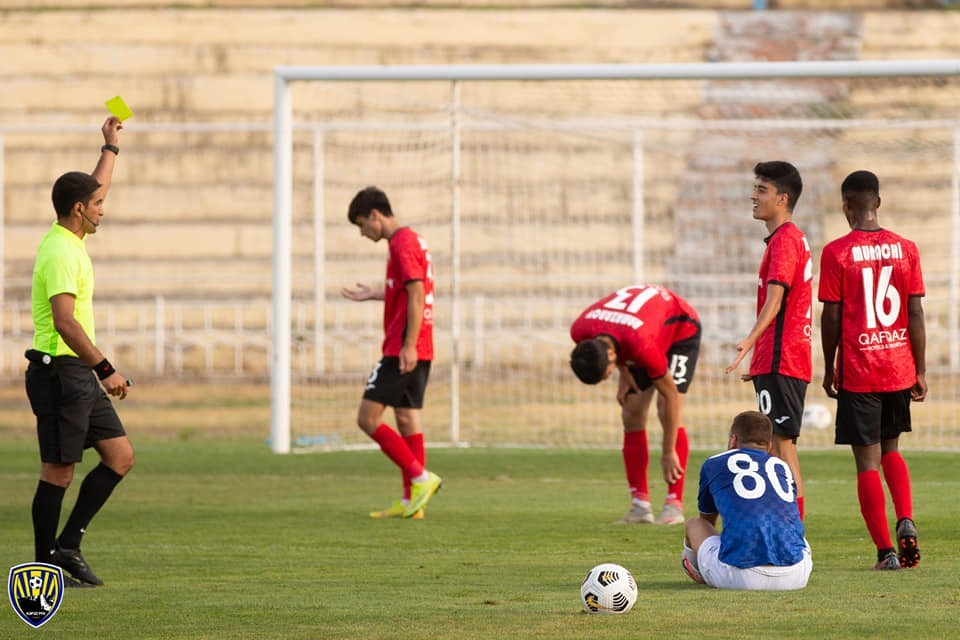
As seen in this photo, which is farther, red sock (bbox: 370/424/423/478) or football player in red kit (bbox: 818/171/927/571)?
red sock (bbox: 370/424/423/478)

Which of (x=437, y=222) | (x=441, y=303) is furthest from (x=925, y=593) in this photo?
(x=441, y=303)

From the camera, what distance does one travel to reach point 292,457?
47.8 feet

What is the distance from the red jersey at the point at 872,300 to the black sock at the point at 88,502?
3.29m

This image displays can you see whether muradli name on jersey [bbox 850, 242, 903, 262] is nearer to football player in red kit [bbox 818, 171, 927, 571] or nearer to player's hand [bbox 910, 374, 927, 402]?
football player in red kit [bbox 818, 171, 927, 571]

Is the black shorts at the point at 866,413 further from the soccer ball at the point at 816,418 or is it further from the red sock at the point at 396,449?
the soccer ball at the point at 816,418

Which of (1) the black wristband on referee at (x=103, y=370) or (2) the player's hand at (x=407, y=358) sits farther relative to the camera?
(2) the player's hand at (x=407, y=358)

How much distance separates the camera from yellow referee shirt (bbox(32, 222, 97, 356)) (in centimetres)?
731

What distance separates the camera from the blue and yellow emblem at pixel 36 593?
20.4 ft

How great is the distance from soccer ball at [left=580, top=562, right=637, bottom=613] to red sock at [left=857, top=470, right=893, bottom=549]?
1.65 metres

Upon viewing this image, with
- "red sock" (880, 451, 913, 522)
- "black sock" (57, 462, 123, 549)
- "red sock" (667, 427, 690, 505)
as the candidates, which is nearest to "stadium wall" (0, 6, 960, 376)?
"red sock" (667, 427, 690, 505)

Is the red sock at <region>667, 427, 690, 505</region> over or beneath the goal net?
beneath

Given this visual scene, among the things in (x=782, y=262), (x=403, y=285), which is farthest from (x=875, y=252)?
(x=403, y=285)

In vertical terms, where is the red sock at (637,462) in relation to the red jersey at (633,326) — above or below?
below

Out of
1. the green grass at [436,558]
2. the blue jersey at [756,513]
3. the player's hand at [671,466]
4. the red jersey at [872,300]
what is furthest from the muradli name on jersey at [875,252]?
the player's hand at [671,466]
